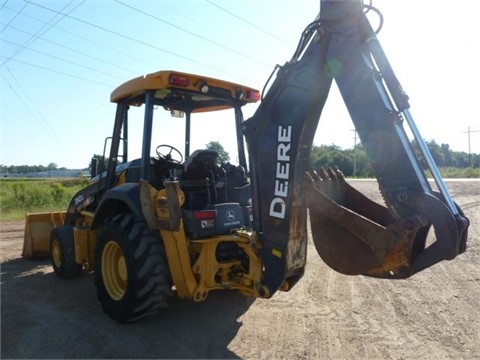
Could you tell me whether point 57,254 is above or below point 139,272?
below

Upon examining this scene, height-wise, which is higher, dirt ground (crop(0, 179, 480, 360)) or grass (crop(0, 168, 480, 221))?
grass (crop(0, 168, 480, 221))

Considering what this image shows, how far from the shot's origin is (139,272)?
408 centimetres

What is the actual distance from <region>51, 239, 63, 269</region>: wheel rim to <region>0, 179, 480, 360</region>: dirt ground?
0.27 metres

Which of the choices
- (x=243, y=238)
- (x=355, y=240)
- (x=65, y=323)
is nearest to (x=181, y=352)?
(x=243, y=238)

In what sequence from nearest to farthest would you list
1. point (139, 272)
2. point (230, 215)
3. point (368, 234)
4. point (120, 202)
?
1. point (368, 234)
2. point (139, 272)
3. point (230, 215)
4. point (120, 202)

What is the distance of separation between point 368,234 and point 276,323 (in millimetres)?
1718

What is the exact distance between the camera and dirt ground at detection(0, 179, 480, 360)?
3.79 metres

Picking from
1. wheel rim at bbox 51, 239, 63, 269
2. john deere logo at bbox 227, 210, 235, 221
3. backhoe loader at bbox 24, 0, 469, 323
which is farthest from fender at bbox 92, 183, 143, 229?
wheel rim at bbox 51, 239, 63, 269

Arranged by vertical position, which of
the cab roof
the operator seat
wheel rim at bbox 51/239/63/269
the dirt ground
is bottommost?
the dirt ground

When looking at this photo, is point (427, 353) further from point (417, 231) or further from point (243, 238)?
point (243, 238)

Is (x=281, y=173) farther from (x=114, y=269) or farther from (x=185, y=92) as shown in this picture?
(x=114, y=269)

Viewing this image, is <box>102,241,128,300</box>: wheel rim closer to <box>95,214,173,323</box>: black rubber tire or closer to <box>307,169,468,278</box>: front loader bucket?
<box>95,214,173,323</box>: black rubber tire

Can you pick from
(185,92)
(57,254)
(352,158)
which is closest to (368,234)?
(185,92)

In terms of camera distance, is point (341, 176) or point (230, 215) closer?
point (341, 176)
